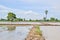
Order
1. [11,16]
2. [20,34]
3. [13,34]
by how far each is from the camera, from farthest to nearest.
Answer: [11,16] → [20,34] → [13,34]

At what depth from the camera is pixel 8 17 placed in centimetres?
6625

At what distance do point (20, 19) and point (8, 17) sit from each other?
4.89 metres

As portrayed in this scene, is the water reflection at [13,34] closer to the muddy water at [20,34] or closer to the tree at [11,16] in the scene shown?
the muddy water at [20,34]

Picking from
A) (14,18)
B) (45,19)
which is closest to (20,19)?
(14,18)

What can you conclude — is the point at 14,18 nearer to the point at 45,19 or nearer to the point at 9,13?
the point at 9,13

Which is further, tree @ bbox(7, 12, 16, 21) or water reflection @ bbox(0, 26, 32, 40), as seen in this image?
tree @ bbox(7, 12, 16, 21)

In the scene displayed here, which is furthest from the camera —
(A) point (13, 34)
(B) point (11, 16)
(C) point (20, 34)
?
(B) point (11, 16)

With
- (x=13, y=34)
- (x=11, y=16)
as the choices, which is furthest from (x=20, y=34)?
(x=11, y=16)

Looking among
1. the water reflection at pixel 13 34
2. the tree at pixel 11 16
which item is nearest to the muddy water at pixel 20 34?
the water reflection at pixel 13 34

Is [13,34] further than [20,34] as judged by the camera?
No

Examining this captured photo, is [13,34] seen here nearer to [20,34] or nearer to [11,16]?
[20,34]

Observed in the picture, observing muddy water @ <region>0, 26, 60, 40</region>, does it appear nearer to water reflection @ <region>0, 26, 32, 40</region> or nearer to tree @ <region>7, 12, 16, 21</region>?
water reflection @ <region>0, 26, 32, 40</region>

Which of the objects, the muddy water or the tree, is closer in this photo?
the muddy water

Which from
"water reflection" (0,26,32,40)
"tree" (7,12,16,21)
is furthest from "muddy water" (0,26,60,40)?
"tree" (7,12,16,21)
